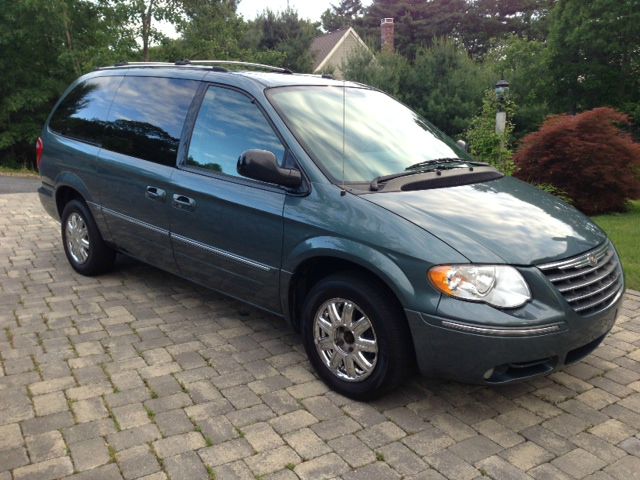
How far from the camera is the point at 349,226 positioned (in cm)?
344

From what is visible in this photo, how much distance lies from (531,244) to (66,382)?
2887 mm

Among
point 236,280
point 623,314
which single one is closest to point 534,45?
point 623,314

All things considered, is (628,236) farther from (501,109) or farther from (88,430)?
(88,430)

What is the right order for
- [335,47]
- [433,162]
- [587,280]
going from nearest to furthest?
[587,280] < [433,162] < [335,47]

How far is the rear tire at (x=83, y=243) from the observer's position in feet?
18.4

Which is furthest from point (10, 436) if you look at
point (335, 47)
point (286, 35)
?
point (335, 47)

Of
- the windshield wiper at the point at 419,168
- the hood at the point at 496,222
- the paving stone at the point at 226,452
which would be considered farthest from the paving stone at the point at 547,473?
the windshield wiper at the point at 419,168

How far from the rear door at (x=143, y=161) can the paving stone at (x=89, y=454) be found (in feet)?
6.10

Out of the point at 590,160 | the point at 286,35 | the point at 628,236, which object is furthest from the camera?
the point at 286,35

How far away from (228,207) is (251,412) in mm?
1402

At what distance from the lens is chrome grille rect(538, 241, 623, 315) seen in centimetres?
319

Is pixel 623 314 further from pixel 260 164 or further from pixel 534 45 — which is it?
pixel 534 45

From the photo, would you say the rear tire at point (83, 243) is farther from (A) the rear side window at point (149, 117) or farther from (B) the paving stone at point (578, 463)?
(B) the paving stone at point (578, 463)

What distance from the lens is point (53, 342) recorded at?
428 cm
